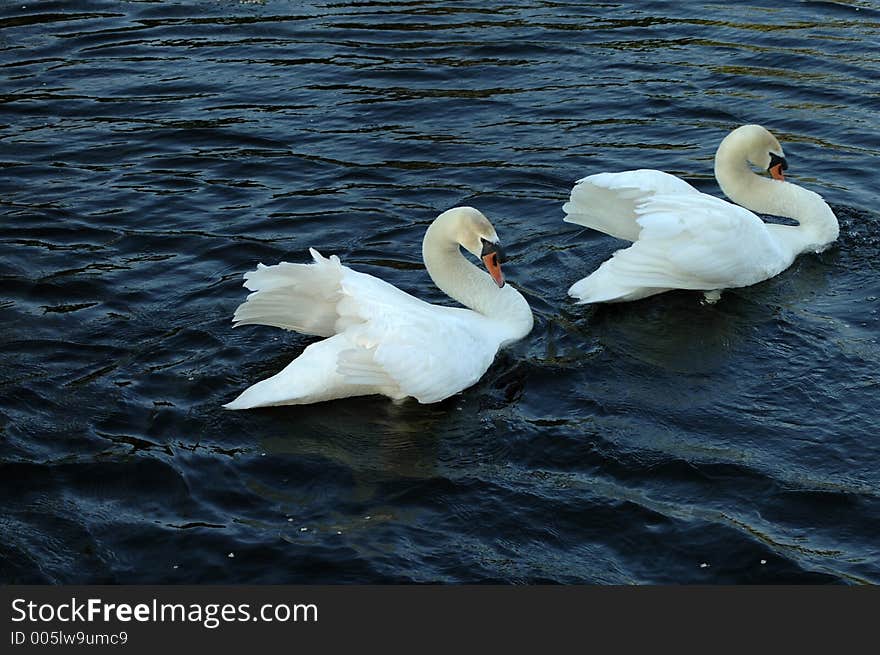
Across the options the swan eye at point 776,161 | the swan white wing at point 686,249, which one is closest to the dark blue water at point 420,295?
the swan white wing at point 686,249

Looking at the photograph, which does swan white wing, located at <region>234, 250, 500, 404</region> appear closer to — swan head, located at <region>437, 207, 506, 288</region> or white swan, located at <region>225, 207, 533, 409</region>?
white swan, located at <region>225, 207, 533, 409</region>

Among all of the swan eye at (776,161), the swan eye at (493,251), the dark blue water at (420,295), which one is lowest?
the dark blue water at (420,295)

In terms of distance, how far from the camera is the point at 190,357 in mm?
9680

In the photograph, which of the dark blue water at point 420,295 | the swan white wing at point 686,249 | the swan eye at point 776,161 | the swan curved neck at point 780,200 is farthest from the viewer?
the swan eye at point 776,161

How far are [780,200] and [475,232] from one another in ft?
10.8

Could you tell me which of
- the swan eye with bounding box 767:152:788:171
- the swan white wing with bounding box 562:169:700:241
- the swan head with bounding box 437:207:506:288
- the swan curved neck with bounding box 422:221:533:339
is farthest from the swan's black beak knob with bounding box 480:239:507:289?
the swan eye with bounding box 767:152:788:171

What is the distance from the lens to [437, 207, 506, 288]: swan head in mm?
9836

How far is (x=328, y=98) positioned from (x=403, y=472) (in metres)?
7.42

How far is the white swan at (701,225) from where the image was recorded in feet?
34.3

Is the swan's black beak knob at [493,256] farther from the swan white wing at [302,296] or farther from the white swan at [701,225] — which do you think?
the white swan at [701,225]

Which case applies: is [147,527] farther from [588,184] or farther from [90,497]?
[588,184]

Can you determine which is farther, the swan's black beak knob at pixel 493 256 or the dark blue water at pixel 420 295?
the swan's black beak knob at pixel 493 256

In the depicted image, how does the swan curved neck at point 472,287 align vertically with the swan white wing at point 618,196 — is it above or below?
below

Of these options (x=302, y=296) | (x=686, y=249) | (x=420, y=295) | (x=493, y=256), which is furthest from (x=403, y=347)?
(x=686, y=249)
